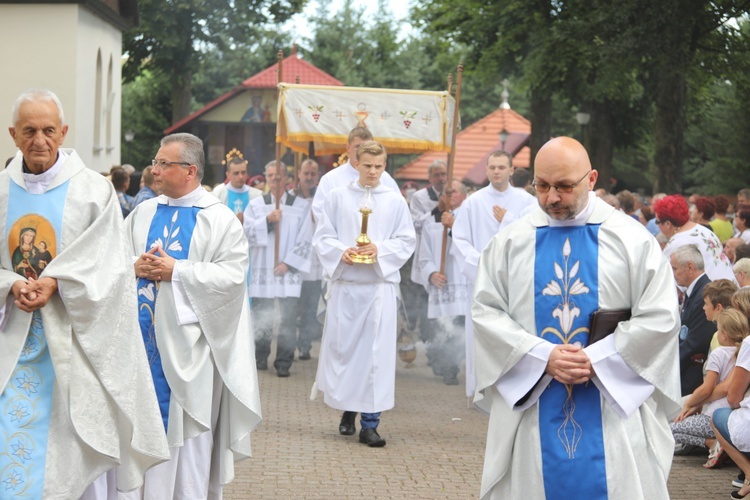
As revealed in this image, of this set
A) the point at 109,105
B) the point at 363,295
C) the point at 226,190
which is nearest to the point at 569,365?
the point at 363,295

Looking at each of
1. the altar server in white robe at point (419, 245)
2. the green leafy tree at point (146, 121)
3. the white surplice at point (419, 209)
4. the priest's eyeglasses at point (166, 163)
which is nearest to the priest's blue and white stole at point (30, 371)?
the priest's eyeglasses at point (166, 163)

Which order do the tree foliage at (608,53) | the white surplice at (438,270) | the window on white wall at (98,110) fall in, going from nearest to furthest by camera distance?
the white surplice at (438,270), the tree foliage at (608,53), the window on white wall at (98,110)

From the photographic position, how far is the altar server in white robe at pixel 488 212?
1091 centimetres

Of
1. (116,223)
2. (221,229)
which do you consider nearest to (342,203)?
(221,229)

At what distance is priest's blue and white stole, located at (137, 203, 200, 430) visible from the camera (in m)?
6.32

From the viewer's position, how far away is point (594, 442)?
5016mm

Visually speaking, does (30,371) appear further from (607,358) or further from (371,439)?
(371,439)

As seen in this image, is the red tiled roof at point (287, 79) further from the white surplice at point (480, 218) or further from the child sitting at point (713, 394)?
the child sitting at point (713, 394)

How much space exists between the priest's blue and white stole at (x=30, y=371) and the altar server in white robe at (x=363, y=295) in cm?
395

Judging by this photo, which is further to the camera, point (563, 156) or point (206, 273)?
point (206, 273)

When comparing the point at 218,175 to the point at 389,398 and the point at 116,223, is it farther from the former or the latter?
the point at 116,223

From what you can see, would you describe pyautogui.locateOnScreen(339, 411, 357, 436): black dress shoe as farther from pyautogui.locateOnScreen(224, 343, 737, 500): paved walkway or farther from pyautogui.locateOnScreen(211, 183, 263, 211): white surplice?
pyautogui.locateOnScreen(211, 183, 263, 211): white surplice

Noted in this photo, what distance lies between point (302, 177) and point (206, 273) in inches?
278

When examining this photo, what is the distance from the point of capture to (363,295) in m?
9.36
